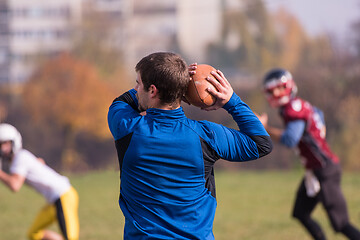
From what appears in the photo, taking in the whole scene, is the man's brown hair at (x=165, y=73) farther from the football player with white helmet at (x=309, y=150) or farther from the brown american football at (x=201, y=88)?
the football player with white helmet at (x=309, y=150)

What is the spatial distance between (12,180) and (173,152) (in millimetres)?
Result: 3600

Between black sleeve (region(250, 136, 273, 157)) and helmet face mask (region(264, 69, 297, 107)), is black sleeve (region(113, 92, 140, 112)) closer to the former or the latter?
black sleeve (region(250, 136, 273, 157))

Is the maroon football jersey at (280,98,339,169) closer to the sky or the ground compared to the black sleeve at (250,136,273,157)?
closer to the ground

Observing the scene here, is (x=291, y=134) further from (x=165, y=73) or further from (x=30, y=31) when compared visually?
(x=30, y=31)

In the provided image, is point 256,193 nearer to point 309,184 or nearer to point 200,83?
point 309,184

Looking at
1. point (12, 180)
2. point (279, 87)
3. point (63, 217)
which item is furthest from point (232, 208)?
point (12, 180)

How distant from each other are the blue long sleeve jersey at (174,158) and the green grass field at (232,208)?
5286 mm

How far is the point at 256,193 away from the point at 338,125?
25.7 ft

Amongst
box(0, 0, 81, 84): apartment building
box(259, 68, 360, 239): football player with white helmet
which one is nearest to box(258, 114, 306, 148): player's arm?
box(259, 68, 360, 239): football player with white helmet

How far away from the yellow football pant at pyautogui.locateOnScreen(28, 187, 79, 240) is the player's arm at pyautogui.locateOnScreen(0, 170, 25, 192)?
1.63 feet

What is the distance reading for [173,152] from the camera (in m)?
2.56

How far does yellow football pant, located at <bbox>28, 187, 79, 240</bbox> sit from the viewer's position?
5.82m

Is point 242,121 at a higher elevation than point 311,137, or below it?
higher

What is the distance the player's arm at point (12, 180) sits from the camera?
18.2ft
